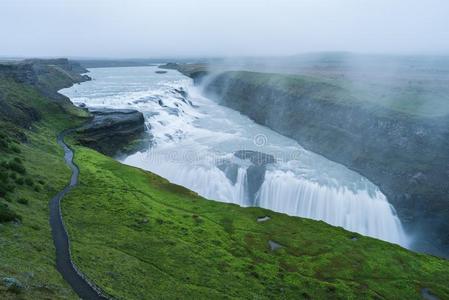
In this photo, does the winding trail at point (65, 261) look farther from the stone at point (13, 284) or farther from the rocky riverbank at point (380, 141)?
the rocky riverbank at point (380, 141)

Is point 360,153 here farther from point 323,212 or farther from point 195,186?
point 195,186

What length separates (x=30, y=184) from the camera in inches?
2062

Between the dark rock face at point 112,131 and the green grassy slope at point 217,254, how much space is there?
32790 millimetres

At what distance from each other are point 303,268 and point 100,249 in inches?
960

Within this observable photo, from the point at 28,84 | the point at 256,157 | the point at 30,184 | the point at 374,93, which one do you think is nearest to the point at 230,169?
the point at 256,157

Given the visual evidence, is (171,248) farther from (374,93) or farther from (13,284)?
(374,93)

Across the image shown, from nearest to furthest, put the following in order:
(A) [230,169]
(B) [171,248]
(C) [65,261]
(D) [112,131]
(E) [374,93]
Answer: (C) [65,261] → (B) [171,248] → (A) [230,169] → (D) [112,131] → (E) [374,93]

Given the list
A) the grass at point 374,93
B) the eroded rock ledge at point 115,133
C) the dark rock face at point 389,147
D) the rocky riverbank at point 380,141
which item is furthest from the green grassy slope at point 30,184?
the grass at point 374,93

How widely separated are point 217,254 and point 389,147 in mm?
65150

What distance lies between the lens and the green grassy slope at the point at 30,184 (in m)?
28.2

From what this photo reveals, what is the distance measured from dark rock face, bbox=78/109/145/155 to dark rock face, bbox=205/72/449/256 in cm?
5057

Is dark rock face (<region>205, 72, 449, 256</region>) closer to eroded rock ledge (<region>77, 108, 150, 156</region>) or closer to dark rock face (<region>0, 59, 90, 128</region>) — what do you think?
eroded rock ledge (<region>77, 108, 150, 156</region>)

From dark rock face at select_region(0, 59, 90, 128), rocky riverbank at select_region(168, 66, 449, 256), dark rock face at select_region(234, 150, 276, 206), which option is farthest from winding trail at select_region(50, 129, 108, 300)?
rocky riverbank at select_region(168, 66, 449, 256)

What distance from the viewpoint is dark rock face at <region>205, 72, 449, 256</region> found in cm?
7588
